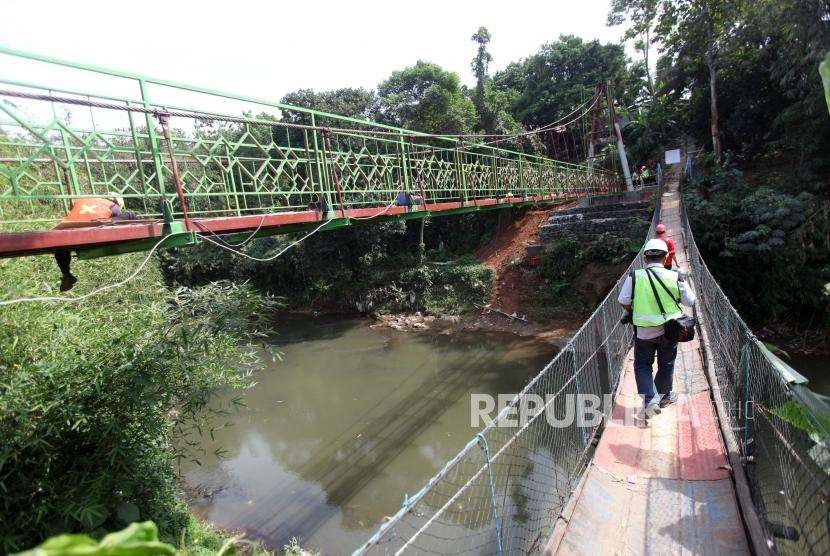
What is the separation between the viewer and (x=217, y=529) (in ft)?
15.3

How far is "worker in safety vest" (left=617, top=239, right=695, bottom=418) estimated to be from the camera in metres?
2.73

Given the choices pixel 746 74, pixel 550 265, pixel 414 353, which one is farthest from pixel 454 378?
pixel 746 74

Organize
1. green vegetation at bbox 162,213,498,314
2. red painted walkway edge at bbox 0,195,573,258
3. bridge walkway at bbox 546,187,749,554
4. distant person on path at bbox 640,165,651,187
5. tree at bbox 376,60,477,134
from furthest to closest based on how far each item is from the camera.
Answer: distant person on path at bbox 640,165,651,187, tree at bbox 376,60,477,134, green vegetation at bbox 162,213,498,314, red painted walkway edge at bbox 0,195,573,258, bridge walkway at bbox 546,187,749,554

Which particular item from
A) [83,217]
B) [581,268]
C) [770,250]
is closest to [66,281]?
[83,217]

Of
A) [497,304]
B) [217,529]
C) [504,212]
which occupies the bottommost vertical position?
[217,529]

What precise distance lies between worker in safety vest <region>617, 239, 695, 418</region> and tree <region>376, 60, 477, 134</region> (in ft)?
38.3

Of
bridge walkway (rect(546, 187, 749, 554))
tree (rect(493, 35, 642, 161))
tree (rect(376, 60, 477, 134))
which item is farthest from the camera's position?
tree (rect(493, 35, 642, 161))

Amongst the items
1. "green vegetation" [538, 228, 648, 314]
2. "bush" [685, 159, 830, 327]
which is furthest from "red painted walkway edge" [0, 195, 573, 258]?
"bush" [685, 159, 830, 327]

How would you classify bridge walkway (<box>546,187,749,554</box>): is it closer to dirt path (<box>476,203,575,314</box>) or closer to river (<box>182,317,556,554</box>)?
river (<box>182,317,556,554</box>)

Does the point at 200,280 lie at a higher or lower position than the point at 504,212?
lower

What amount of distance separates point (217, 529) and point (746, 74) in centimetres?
1492

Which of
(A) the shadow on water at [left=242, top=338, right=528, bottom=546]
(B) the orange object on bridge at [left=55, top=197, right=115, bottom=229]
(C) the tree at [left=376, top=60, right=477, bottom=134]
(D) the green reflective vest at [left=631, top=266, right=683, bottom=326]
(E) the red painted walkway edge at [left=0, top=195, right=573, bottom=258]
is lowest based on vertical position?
(A) the shadow on water at [left=242, top=338, right=528, bottom=546]

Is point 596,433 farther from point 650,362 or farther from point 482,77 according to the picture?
point 482,77

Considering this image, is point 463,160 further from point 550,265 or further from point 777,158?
point 777,158
